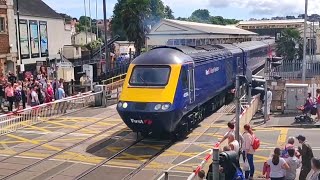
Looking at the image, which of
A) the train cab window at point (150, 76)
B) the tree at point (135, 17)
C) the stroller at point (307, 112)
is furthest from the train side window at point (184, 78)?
the tree at point (135, 17)

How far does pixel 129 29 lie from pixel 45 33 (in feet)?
31.3

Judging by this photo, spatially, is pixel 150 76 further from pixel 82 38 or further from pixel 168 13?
pixel 168 13

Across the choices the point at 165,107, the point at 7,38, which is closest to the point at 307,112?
the point at 165,107

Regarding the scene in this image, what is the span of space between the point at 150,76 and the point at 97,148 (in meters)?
3.10

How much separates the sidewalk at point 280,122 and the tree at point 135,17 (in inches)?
1312

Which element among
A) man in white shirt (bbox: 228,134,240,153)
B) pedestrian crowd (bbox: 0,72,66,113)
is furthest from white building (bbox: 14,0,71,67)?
man in white shirt (bbox: 228,134,240,153)

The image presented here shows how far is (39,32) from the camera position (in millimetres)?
49000

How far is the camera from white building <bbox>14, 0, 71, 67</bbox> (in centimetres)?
4509

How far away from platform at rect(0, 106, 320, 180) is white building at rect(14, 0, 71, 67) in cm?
2520

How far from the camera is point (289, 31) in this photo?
4294 centimetres

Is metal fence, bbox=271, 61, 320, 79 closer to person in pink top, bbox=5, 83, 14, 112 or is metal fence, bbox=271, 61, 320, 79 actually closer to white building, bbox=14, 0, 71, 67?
person in pink top, bbox=5, 83, 14, 112

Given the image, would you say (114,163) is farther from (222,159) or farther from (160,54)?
(222,159)

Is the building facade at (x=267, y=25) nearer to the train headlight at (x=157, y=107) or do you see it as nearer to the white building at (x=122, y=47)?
the white building at (x=122, y=47)

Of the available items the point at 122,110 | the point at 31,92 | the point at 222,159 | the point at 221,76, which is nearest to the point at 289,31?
the point at 221,76
